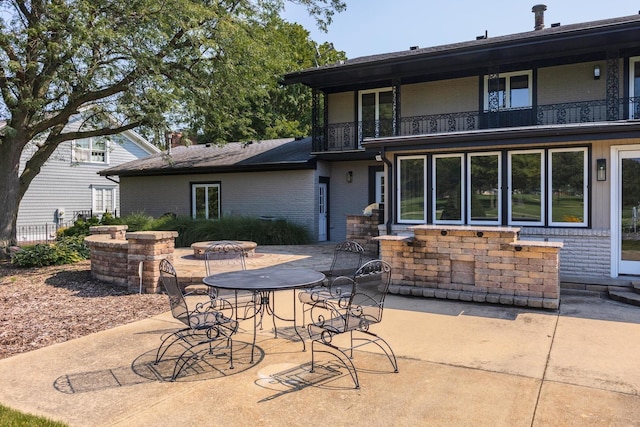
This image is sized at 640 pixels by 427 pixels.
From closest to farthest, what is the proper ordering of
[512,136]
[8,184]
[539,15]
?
[512,136] → [8,184] → [539,15]

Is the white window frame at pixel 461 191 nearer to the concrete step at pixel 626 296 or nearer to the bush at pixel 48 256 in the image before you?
the concrete step at pixel 626 296

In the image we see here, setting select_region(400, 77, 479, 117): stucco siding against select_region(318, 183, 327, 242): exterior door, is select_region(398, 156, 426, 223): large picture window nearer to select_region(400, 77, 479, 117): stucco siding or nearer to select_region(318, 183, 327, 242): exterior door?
select_region(400, 77, 479, 117): stucco siding

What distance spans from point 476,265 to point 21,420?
245 inches

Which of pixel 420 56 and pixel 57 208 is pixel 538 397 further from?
pixel 57 208

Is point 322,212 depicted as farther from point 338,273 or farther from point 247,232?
point 338,273

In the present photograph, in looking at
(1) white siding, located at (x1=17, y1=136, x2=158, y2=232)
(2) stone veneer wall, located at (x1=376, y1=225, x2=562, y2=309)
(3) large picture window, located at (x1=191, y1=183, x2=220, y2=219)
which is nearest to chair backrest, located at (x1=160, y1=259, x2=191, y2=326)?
(2) stone veneer wall, located at (x1=376, y1=225, x2=562, y2=309)

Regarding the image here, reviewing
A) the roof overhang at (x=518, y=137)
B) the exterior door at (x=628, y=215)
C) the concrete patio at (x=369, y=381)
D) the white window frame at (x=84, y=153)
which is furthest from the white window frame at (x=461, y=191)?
the white window frame at (x=84, y=153)

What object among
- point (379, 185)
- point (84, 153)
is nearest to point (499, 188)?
point (379, 185)

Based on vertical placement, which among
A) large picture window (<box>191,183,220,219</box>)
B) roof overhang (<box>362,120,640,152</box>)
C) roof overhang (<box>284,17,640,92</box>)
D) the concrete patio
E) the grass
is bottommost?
the concrete patio

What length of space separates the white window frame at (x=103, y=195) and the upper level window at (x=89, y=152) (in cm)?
143

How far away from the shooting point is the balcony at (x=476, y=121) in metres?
11.1

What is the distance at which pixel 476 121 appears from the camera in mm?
13195

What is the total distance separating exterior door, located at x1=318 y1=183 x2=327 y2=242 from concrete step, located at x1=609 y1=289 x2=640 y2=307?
31.3ft

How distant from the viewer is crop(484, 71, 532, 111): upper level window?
12.5 m
